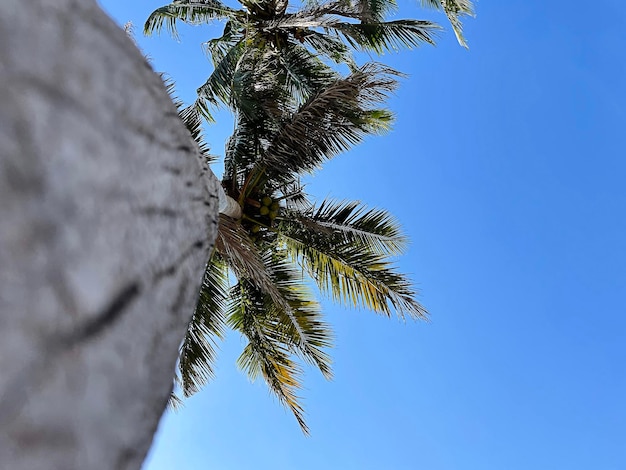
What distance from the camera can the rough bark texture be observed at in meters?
0.58

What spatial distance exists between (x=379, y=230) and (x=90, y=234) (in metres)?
6.69

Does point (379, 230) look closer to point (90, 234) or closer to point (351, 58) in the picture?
point (351, 58)

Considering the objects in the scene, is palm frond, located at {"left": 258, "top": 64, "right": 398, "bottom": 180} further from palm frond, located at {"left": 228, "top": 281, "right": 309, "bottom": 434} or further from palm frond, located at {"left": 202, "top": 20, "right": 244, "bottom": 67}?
palm frond, located at {"left": 202, "top": 20, "right": 244, "bottom": 67}

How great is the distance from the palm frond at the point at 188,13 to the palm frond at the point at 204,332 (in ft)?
15.8

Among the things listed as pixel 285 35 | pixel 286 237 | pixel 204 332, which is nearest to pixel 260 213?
pixel 286 237

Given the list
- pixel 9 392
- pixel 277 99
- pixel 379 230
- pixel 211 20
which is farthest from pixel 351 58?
pixel 9 392

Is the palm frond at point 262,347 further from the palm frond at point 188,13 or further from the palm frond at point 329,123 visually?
the palm frond at point 188,13

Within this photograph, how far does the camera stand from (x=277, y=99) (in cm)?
723

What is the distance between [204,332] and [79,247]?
22.1 ft

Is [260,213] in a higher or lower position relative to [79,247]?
higher

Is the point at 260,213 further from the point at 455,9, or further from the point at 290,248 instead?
the point at 455,9

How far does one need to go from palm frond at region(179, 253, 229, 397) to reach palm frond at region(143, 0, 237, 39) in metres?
4.81

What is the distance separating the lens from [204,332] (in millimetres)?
7230

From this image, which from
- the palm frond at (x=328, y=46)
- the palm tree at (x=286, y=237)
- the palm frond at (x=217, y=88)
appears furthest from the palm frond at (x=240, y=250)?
the palm frond at (x=328, y=46)
